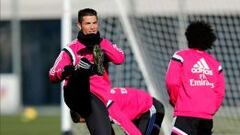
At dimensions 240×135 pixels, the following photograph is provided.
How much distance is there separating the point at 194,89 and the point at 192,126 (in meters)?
0.35

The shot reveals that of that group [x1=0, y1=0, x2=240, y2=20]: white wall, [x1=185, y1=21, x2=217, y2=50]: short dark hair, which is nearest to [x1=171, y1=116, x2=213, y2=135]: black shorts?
[x1=185, y1=21, x2=217, y2=50]: short dark hair

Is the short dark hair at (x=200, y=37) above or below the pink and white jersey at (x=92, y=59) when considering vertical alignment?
above

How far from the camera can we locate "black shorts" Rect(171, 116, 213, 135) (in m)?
8.33

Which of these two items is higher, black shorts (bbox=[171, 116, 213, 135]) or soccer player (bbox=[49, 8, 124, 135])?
soccer player (bbox=[49, 8, 124, 135])

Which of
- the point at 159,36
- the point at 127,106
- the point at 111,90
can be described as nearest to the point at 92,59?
the point at 111,90

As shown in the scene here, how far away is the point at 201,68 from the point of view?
831 centimetres

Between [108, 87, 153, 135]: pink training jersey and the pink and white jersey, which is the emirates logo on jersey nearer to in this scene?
[108, 87, 153, 135]: pink training jersey

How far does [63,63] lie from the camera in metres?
8.04

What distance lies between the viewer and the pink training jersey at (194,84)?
8273 millimetres

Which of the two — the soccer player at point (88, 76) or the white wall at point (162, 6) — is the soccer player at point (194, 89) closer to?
the soccer player at point (88, 76)

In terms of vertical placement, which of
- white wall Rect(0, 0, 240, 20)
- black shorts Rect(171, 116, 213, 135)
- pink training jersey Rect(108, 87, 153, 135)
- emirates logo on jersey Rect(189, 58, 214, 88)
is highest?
white wall Rect(0, 0, 240, 20)

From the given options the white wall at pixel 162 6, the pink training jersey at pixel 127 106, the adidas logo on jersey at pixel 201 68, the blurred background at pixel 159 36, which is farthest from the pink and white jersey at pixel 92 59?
the white wall at pixel 162 6

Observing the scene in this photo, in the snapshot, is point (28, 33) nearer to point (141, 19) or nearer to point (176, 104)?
point (141, 19)

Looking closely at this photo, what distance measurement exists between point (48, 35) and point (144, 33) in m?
23.8
